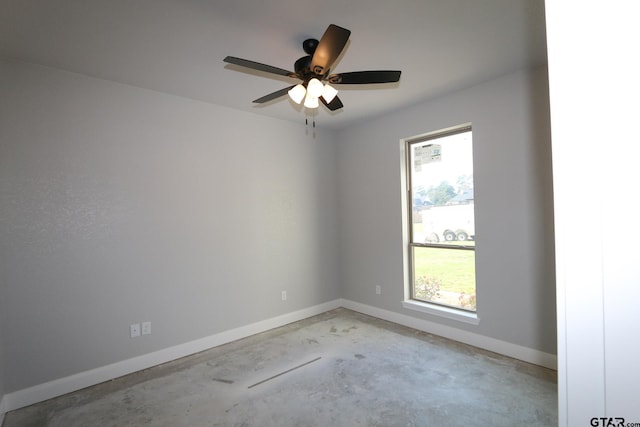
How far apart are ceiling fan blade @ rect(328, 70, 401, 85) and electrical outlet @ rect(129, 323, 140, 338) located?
285 centimetres

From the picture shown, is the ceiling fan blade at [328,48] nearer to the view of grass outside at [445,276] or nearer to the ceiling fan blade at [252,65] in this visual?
the ceiling fan blade at [252,65]

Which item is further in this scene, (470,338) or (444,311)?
(444,311)

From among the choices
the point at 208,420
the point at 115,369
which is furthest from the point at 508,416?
the point at 115,369

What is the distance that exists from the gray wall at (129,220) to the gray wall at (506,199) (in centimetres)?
155

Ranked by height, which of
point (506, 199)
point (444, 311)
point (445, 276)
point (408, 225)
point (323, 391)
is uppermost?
point (506, 199)

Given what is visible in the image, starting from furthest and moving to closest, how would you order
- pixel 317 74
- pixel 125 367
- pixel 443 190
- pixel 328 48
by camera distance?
pixel 443 190
pixel 125 367
pixel 317 74
pixel 328 48

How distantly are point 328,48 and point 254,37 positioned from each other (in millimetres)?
769

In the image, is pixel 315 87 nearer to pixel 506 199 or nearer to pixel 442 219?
pixel 506 199

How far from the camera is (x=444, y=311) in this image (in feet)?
11.3

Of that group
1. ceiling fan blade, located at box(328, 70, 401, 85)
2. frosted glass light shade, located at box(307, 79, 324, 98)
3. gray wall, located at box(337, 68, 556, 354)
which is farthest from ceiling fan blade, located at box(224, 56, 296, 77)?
gray wall, located at box(337, 68, 556, 354)

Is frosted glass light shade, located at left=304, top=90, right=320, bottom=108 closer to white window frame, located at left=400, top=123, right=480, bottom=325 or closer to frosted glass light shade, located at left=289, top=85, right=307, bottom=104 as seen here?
frosted glass light shade, located at left=289, top=85, right=307, bottom=104

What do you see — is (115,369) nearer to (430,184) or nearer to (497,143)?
(430,184)

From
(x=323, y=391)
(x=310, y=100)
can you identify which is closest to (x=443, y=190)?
(x=310, y=100)

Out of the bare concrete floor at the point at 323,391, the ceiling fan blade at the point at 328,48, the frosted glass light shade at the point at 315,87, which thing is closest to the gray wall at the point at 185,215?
the bare concrete floor at the point at 323,391
